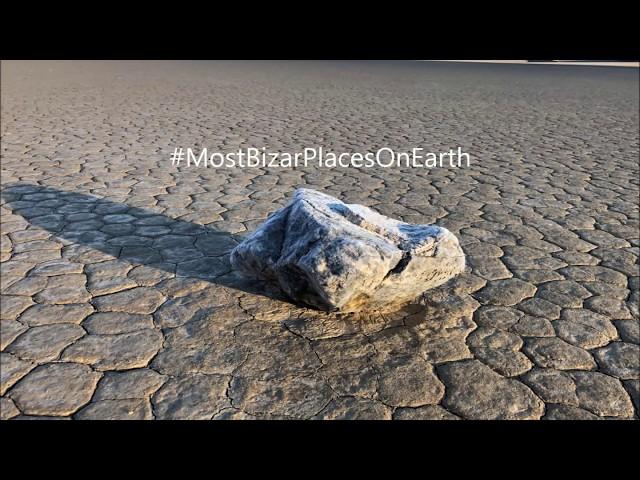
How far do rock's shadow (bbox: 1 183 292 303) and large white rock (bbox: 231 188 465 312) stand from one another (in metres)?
0.21

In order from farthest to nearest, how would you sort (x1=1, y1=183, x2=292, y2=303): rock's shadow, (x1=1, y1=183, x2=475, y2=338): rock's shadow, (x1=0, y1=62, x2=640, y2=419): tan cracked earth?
(x1=1, y1=183, x2=292, y2=303): rock's shadow, (x1=1, y1=183, x2=475, y2=338): rock's shadow, (x1=0, y1=62, x2=640, y2=419): tan cracked earth

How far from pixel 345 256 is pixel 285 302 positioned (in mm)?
532

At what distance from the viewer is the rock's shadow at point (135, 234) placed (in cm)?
336

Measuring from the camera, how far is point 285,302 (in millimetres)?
3018

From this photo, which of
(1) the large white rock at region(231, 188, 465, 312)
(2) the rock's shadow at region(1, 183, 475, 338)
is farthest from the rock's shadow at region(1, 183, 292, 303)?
(1) the large white rock at region(231, 188, 465, 312)

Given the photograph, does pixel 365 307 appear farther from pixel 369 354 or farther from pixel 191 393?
A: pixel 191 393

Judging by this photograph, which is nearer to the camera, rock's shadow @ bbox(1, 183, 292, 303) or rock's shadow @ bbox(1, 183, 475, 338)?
rock's shadow @ bbox(1, 183, 475, 338)

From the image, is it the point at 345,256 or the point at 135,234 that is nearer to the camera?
the point at 345,256

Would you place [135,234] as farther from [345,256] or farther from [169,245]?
[345,256]

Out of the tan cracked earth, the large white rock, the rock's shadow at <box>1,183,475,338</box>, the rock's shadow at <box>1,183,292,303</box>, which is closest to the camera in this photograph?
the tan cracked earth

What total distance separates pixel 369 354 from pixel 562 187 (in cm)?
363

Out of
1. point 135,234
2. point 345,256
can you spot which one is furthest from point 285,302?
point 135,234

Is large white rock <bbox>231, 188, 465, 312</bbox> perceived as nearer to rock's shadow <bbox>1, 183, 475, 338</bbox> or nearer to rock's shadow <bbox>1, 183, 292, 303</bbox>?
rock's shadow <bbox>1, 183, 475, 338</bbox>

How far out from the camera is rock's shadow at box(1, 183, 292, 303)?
3.36 meters
